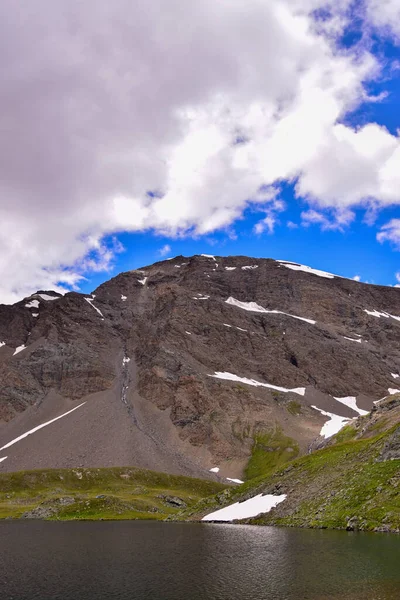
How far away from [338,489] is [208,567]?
3429cm

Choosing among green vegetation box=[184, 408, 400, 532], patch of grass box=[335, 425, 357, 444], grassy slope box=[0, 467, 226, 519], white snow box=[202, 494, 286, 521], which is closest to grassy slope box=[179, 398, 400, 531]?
green vegetation box=[184, 408, 400, 532]

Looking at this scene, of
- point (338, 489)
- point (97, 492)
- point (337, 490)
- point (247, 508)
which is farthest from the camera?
point (97, 492)

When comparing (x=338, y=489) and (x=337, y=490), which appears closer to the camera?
(x=337, y=490)

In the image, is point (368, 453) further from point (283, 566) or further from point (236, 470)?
point (236, 470)

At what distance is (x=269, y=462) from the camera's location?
195750 mm

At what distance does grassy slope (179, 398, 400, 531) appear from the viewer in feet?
213

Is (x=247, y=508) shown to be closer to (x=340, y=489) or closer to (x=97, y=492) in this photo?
(x=340, y=489)

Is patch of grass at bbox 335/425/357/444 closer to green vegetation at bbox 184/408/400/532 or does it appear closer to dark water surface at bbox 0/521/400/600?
green vegetation at bbox 184/408/400/532

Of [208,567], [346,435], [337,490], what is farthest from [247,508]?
[208,567]

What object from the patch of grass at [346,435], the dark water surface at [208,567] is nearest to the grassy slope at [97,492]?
the patch of grass at [346,435]

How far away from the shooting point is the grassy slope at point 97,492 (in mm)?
116938

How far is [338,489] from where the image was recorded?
74.9 m

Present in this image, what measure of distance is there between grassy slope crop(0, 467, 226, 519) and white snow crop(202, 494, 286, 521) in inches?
1084

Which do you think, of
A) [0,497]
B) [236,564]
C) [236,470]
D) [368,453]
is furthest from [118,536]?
[236,470]
